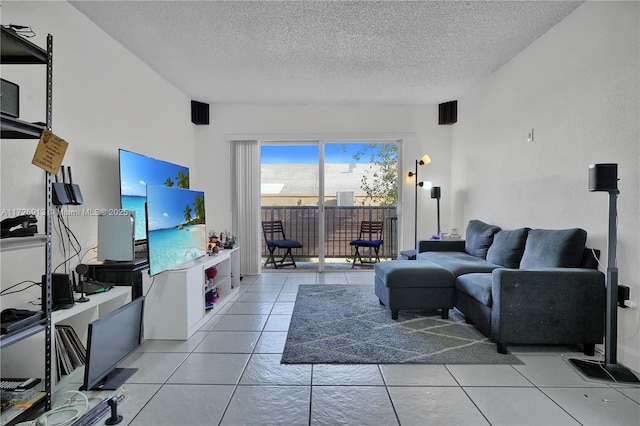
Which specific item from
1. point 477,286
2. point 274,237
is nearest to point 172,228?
point 477,286

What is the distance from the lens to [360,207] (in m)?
6.39

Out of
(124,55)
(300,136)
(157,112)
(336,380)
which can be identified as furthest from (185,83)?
(336,380)

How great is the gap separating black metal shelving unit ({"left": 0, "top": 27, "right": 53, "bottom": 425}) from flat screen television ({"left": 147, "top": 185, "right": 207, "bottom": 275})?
729mm

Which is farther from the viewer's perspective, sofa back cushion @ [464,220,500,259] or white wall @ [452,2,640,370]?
sofa back cushion @ [464,220,500,259]

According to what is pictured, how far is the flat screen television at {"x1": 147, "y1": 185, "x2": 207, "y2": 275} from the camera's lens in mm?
2482

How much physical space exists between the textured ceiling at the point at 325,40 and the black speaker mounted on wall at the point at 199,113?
1.81 ft

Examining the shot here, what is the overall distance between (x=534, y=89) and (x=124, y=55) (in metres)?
4.07

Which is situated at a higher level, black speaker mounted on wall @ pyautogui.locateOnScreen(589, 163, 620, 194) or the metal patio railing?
black speaker mounted on wall @ pyautogui.locateOnScreen(589, 163, 620, 194)

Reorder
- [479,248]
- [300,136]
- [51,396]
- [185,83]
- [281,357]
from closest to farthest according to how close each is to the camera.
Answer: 1. [51,396]
2. [281,357]
3. [479,248]
4. [185,83]
5. [300,136]

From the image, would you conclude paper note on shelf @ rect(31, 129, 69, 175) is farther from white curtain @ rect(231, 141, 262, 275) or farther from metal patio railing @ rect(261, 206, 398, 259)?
metal patio railing @ rect(261, 206, 398, 259)

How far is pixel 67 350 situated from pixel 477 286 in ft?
9.53

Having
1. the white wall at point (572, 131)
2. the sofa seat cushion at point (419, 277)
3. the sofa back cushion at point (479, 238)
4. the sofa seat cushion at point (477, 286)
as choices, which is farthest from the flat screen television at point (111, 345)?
the sofa back cushion at point (479, 238)

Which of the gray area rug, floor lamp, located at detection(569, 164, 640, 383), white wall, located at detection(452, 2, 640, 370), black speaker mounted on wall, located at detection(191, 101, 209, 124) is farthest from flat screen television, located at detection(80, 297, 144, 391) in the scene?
black speaker mounted on wall, located at detection(191, 101, 209, 124)

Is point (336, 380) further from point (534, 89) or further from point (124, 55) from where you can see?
point (124, 55)
